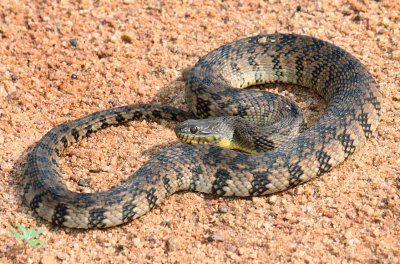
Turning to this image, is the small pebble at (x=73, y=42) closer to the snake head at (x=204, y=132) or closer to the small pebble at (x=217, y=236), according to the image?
the snake head at (x=204, y=132)

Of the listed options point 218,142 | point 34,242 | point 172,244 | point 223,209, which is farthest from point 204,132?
point 34,242

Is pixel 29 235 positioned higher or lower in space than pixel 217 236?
lower

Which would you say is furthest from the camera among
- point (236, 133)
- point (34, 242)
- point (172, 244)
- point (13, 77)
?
point (13, 77)

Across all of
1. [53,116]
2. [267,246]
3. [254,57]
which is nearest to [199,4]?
[254,57]

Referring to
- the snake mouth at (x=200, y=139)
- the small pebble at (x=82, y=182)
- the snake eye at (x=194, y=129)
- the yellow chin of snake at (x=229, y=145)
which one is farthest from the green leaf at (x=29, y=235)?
the yellow chin of snake at (x=229, y=145)

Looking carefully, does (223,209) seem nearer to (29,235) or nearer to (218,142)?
(218,142)

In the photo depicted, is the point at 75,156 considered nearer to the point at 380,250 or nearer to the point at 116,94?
the point at 116,94

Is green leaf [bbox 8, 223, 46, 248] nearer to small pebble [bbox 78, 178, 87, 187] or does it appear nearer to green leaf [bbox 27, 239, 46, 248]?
green leaf [bbox 27, 239, 46, 248]
